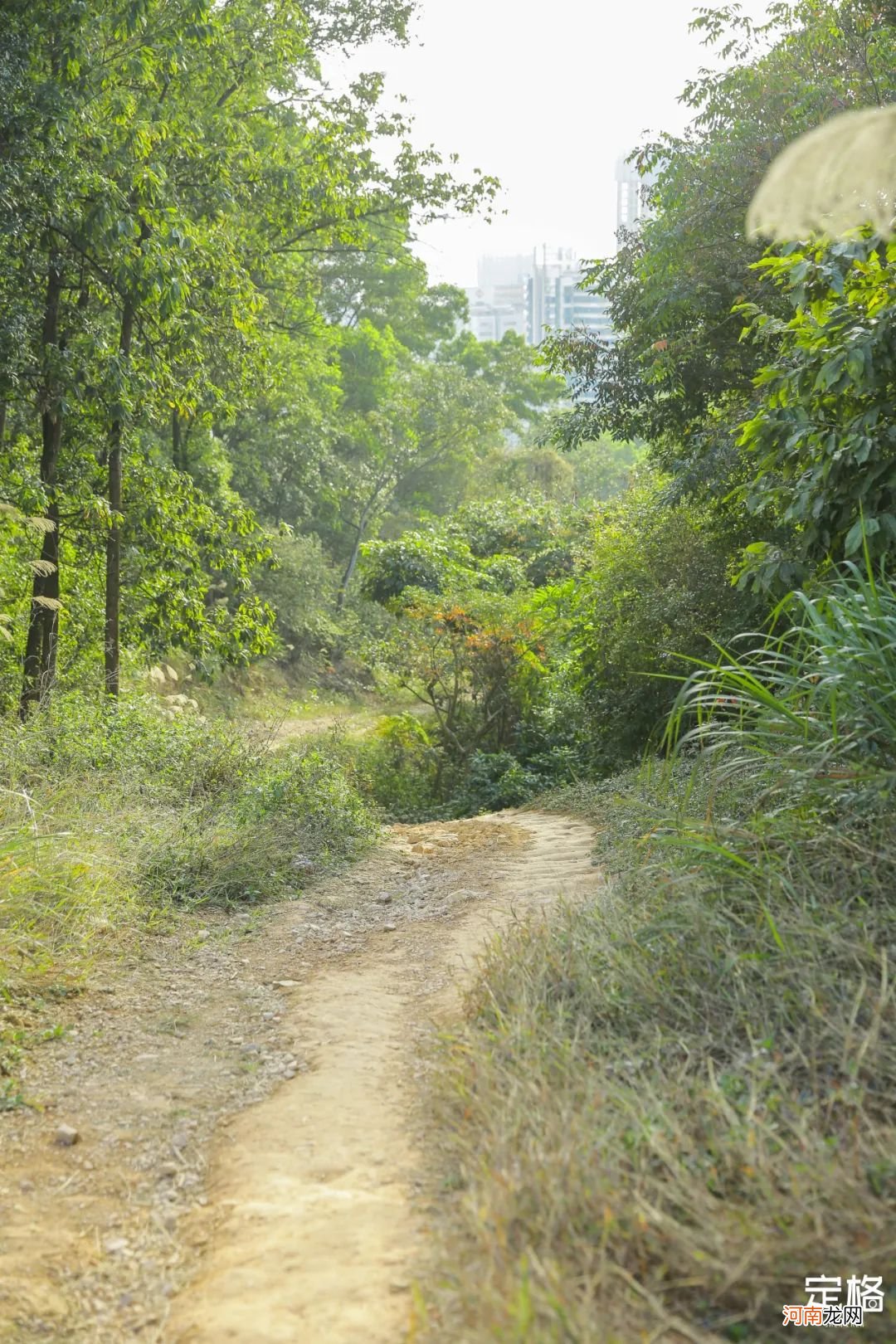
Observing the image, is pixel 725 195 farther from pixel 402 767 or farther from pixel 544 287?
pixel 544 287

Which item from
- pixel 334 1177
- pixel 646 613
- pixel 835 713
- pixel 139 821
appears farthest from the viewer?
pixel 646 613

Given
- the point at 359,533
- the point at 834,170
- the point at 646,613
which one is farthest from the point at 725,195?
the point at 359,533

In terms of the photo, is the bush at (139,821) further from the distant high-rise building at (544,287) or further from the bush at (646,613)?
the distant high-rise building at (544,287)

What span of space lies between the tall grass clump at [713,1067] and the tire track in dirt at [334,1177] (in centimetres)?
18

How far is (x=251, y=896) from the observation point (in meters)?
6.26

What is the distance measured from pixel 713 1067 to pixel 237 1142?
1435 millimetres

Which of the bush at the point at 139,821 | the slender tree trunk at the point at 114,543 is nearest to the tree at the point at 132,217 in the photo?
the slender tree trunk at the point at 114,543

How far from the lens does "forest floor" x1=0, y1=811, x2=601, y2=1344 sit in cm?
252

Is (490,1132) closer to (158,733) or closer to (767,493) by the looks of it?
(767,493)

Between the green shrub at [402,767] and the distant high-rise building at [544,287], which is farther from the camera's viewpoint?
the distant high-rise building at [544,287]

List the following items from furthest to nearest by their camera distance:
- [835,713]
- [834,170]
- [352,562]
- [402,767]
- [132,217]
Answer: [352,562] < [402,767] < [132,217] < [835,713] < [834,170]

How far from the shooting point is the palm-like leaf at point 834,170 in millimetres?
3586

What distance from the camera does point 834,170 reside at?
3.72 m

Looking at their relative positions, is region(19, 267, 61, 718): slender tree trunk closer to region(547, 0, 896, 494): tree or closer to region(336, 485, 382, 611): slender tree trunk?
region(547, 0, 896, 494): tree
